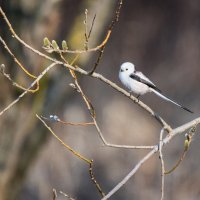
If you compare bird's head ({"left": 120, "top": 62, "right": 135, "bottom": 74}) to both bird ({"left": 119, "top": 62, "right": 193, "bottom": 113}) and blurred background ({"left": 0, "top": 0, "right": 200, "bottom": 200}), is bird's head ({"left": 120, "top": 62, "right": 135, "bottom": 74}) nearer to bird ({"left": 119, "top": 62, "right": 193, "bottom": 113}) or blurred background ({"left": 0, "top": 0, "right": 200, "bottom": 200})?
bird ({"left": 119, "top": 62, "right": 193, "bottom": 113})

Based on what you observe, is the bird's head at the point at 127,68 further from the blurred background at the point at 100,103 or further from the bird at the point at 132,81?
the blurred background at the point at 100,103

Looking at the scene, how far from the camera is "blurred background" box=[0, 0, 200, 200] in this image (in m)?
5.07

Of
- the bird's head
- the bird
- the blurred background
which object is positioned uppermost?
the blurred background

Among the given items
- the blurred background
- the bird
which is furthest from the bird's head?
the blurred background

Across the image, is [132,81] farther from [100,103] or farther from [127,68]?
[100,103]

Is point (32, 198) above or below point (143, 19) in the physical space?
below

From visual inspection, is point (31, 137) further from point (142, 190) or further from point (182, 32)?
point (182, 32)

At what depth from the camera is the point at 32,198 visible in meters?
8.91

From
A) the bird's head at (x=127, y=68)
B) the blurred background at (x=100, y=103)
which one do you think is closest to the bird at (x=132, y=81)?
the bird's head at (x=127, y=68)

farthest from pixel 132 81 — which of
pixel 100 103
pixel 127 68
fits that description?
pixel 100 103

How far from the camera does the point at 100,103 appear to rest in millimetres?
11219

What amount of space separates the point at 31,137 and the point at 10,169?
0.26m

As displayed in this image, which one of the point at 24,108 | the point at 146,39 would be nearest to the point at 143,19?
the point at 146,39

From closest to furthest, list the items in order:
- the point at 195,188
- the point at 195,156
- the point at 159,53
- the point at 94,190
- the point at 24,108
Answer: the point at 24,108 → the point at 195,188 → the point at 195,156 → the point at 94,190 → the point at 159,53
